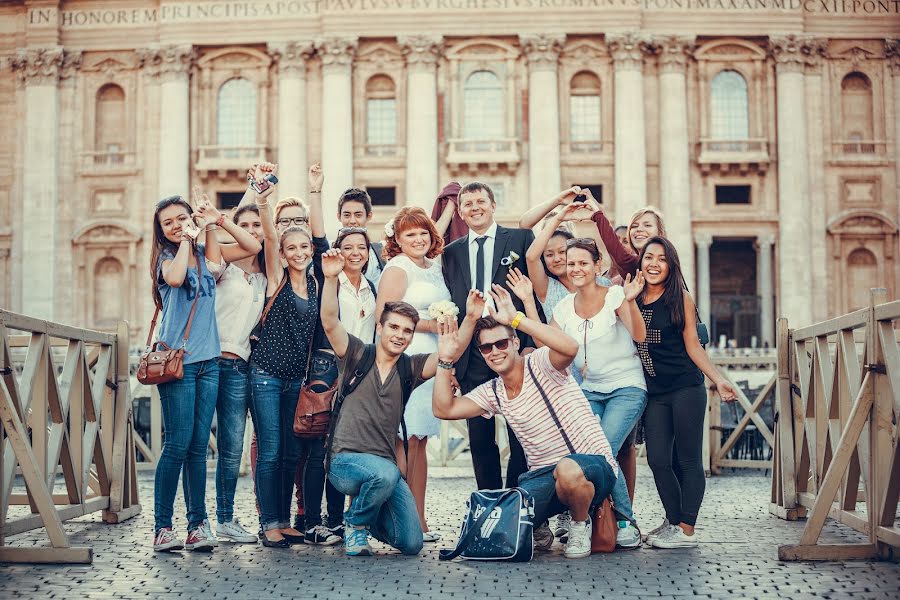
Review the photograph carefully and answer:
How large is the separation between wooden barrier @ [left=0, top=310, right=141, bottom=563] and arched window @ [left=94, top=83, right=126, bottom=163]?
28316mm

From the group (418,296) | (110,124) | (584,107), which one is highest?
(584,107)

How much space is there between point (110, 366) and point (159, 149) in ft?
91.7

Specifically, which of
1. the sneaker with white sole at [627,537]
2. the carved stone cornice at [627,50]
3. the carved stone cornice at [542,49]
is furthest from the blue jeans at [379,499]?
the carved stone cornice at [627,50]

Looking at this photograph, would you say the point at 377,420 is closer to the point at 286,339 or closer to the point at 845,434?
the point at 286,339

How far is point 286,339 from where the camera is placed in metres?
7.78

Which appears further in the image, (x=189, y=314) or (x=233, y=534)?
(x=233, y=534)

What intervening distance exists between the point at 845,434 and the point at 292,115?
97.7ft

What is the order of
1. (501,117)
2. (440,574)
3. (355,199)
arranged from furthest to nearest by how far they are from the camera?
(501,117) < (355,199) < (440,574)

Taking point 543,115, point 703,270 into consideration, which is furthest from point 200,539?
point 703,270

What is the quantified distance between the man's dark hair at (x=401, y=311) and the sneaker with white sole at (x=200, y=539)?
180cm

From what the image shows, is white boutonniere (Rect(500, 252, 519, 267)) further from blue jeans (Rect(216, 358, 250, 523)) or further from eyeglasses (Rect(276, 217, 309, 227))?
blue jeans (Rect(216, 358, 250, 523))

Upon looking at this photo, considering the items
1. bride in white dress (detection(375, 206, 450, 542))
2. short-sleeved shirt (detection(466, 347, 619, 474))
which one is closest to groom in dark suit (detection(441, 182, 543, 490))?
bride in white dress (detection(375, 206, 450, 542))

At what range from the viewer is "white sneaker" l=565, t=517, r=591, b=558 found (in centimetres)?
701

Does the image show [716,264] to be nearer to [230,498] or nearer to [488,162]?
[488,162]
